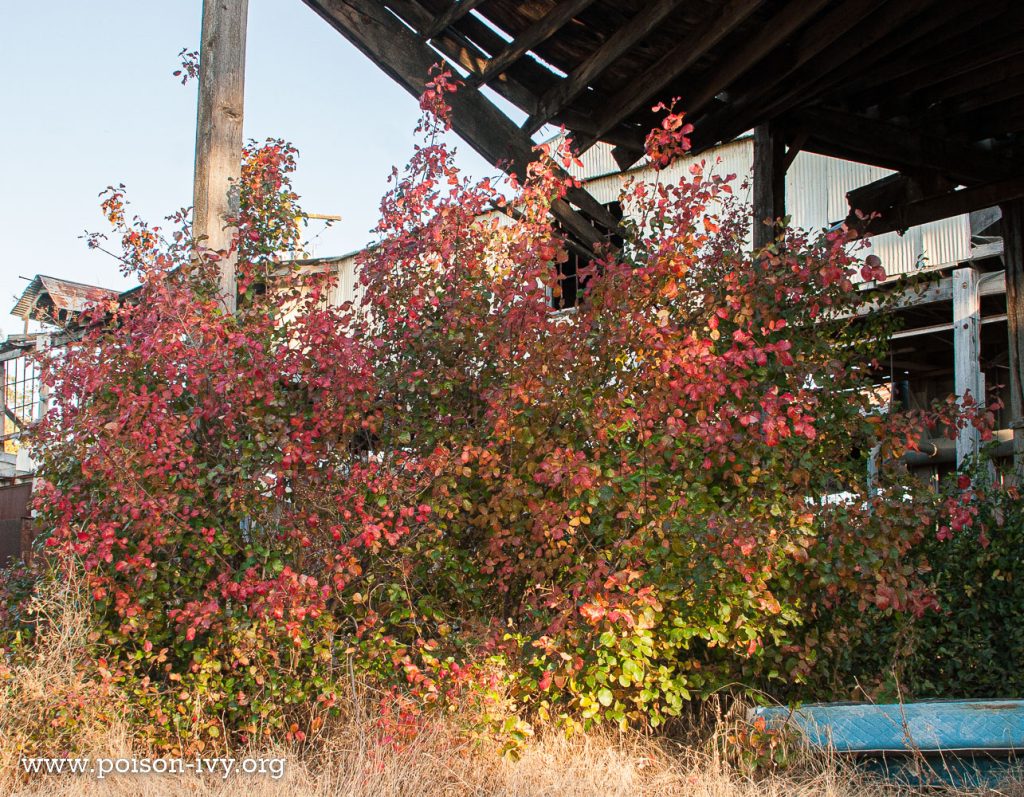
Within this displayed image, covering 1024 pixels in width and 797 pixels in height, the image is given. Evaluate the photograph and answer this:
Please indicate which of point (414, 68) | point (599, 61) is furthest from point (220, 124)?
point (599, 61)

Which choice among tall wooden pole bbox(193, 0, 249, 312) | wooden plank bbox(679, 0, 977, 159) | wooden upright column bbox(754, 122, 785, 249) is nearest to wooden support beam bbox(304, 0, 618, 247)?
tall wooden pole bbox(193, 0, 249, 312)

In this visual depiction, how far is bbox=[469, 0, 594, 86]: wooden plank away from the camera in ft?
18.6

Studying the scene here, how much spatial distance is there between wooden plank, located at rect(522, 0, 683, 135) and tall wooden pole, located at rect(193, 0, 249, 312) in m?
1.99

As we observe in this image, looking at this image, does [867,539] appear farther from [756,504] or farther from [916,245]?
[916,245]

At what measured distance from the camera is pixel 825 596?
14.8ft

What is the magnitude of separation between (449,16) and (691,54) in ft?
5.13

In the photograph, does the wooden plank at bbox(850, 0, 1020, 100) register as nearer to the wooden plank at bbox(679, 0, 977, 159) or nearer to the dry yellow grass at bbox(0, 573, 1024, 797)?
the wooden plank at bbox(679, 0, 977, 159)

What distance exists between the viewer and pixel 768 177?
22.2ft

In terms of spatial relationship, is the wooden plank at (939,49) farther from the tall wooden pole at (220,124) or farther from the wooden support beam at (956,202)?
the tall wooden pole at (220,124)

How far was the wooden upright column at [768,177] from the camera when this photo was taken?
6699 mm

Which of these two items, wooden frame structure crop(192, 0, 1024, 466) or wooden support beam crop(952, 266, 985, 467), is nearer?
wooden frame structure crop(192, 0, 1024, 466)

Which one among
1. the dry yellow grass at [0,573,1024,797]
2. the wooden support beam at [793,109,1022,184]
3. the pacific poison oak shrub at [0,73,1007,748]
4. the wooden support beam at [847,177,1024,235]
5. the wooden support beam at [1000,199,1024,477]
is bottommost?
the dry yellow grass at [0,573,1024,797]

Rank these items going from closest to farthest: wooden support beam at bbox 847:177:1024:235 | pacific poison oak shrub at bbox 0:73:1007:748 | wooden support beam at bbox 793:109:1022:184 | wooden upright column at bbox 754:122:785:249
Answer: pacific poison oak shrub at bbox 0:73:1007:748 < wooden upright column at bbox 754:122:785:249 < wooden support beam at bbox 793:109:1022:184 < wooden support beam at bbox 847:177:1024:235

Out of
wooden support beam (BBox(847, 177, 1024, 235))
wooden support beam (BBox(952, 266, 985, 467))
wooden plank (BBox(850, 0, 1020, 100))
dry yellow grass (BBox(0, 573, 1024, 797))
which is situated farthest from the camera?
wooden support beam (BBox(952, 266, 985, 467))
